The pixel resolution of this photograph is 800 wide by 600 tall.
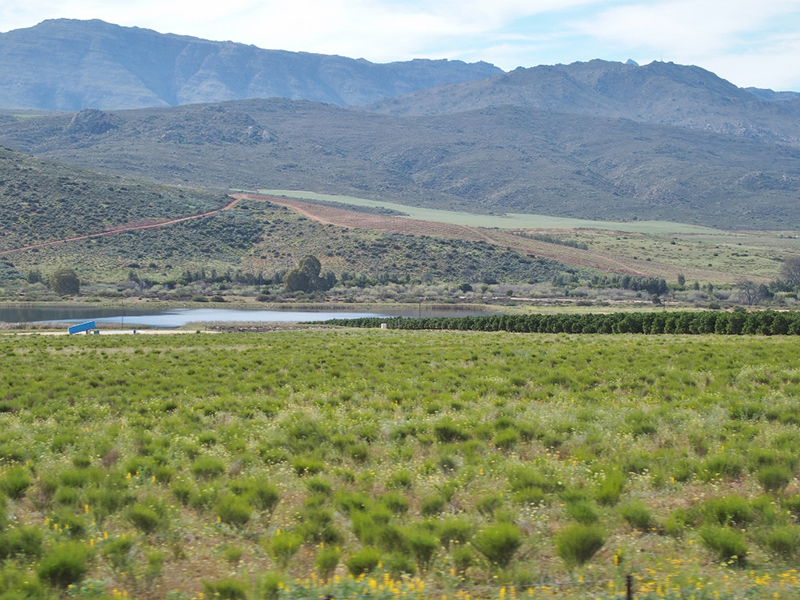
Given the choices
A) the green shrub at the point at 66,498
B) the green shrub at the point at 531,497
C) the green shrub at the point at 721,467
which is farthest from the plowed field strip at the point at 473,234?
the green shrub at the point at 66,498

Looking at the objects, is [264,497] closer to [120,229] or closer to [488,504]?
[488,504]

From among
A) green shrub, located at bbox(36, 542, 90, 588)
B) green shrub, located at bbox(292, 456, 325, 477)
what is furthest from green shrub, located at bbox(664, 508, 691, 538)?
green shrub, located at bbox(36, 542, 90, 588)

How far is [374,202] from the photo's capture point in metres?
178

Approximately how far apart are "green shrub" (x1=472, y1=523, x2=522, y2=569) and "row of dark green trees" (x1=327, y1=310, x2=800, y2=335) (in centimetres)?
2706

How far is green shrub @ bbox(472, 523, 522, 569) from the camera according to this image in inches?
291

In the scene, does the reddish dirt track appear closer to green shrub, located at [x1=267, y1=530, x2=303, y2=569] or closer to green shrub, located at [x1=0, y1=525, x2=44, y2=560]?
green shrub, located at [x1=0, y1=525, x2=44, y2=560]

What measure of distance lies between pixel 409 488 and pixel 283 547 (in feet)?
7.25

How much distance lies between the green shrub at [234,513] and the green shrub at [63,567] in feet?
5.17

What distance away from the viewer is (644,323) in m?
37.5

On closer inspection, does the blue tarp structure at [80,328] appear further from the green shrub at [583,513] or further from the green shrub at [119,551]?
the green shrub at [583,513]

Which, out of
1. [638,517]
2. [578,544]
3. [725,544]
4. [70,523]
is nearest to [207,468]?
[70,523]

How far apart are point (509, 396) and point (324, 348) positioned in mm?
12159

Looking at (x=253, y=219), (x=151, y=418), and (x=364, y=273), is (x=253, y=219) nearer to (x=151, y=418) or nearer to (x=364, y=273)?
(x=364, y=273)

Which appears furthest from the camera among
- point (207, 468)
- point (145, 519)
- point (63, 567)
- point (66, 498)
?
point (207, 468)
